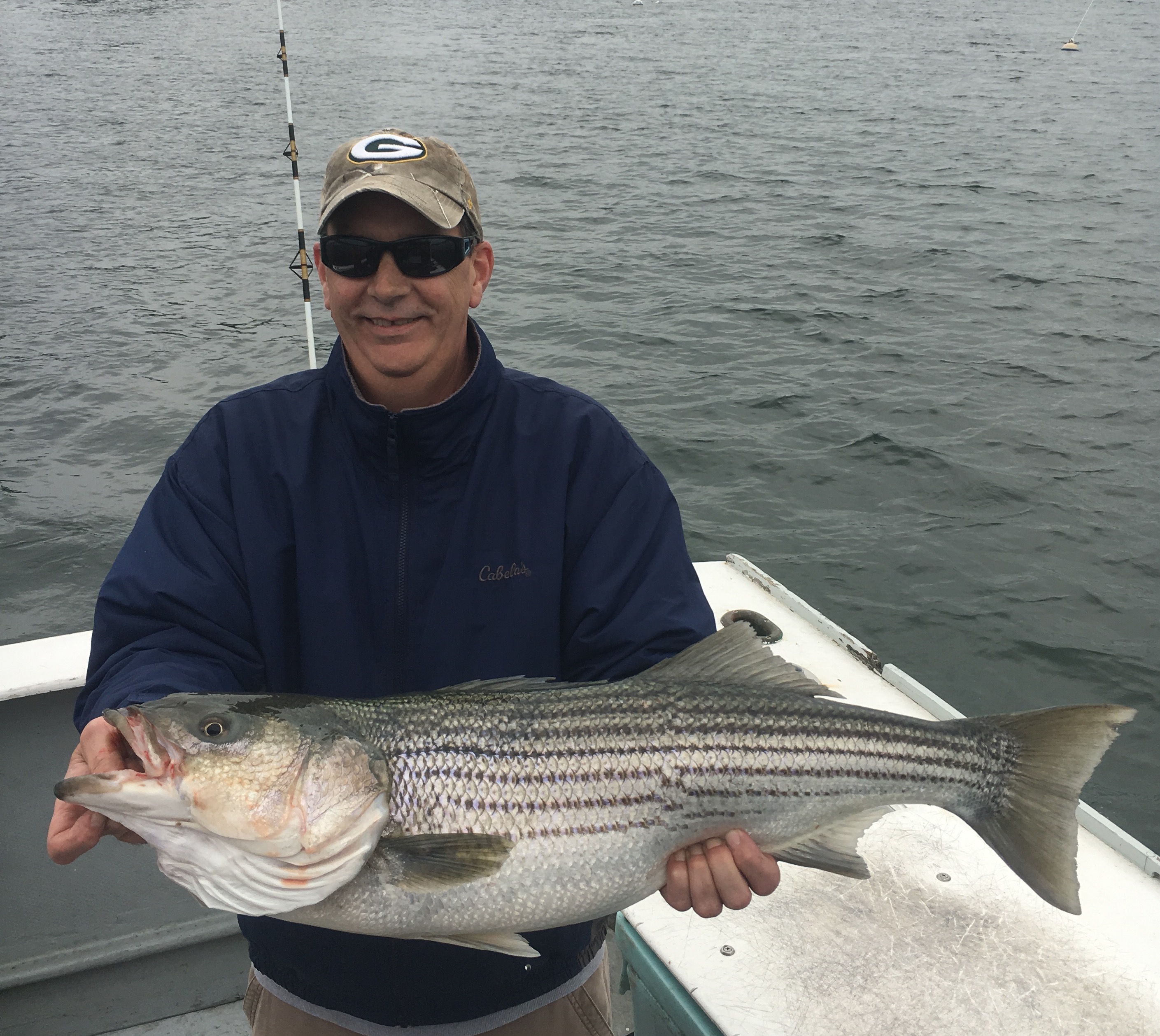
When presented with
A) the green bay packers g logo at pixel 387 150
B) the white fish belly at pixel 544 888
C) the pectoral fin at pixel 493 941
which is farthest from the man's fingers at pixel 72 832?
the green bay packers g logo at pixel 387 150

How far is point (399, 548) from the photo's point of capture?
2771 mm

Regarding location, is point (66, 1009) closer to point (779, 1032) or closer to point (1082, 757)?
point (779, 1032)

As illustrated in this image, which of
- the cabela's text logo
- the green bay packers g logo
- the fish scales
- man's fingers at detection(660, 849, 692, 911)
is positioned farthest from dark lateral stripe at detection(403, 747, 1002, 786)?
the green bay packers g logo

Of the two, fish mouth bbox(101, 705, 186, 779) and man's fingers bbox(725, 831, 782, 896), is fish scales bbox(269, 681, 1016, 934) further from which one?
fish mouth bbox(101, 705, 186, 779)

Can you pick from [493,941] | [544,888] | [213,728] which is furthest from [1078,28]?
[213,728]

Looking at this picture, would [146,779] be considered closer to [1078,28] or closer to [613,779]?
[613,779]

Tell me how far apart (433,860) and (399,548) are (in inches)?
32.4

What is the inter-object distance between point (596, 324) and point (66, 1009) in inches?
468

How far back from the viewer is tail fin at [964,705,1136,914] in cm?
276

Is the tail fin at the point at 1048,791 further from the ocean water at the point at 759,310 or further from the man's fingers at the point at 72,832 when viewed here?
the ocean water at the point at 759,310

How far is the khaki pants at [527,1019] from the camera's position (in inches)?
111

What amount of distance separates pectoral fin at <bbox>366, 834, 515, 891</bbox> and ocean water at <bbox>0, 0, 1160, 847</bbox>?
616 centimetres

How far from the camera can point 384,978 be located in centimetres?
268

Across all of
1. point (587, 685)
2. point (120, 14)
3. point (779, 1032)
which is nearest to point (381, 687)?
point (587, 685)
